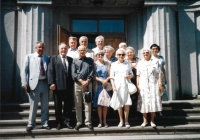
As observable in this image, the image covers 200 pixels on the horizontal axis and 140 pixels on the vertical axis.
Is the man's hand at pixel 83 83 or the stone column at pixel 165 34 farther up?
the stone column at pixel 165 34

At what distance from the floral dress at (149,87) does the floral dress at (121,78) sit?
1.03 ft

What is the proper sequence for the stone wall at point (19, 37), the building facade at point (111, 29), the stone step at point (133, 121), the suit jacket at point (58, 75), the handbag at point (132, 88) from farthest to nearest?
the building facade at point (111, 29)
the stone wall at point (19, 37)
the stone step at point (133, 121)
the handbag at point (132, 88)
the suit jacket at point (58, 75)

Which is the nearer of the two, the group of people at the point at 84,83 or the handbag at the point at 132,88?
the group of people at the point at 84,83

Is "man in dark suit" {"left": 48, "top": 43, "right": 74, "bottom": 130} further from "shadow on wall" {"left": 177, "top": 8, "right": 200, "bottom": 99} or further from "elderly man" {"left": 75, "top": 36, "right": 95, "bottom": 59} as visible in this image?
"shadow on wall" {"left": 177, "top": 8, "right": 200, "bottom": 99}

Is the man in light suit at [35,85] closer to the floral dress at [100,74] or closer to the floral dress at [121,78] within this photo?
the floral dress at [100,74]

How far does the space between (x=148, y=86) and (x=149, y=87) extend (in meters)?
0.03

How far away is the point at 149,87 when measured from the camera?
5.05m

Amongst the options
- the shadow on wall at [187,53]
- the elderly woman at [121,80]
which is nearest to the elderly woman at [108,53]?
the elderly woman at [121,80]

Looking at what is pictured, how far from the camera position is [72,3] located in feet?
26.1

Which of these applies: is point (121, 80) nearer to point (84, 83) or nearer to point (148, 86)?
point (148, 86)

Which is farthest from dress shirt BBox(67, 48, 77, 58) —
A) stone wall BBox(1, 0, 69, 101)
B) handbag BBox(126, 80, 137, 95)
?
stone wall BBox(1, 0, 69, 101)

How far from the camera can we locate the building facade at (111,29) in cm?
724

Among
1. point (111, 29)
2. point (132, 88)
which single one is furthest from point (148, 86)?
point (111, 29)

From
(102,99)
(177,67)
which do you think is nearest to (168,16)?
(177,67)
